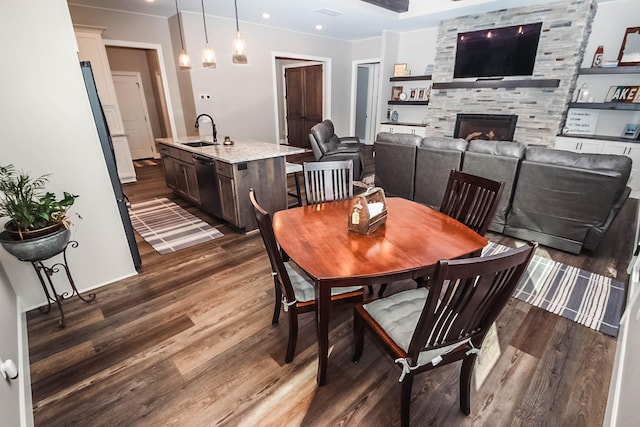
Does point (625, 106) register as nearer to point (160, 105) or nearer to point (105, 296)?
point (105, 296)

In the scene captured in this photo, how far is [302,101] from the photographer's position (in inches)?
309

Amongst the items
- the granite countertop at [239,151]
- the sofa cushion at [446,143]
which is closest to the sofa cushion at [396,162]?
the sofa cushion at [446,143]

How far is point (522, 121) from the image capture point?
5.21m

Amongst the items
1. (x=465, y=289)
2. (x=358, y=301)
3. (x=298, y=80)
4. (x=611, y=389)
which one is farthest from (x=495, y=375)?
(x=298, y=80)

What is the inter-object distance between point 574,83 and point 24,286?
23.9ft

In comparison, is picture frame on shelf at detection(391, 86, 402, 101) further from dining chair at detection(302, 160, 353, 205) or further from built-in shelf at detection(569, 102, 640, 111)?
dining chair at detection(302, 160, 353, 205)

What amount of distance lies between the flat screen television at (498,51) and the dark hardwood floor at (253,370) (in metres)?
4.75

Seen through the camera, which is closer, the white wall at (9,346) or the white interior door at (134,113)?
the white wall at (9,346)

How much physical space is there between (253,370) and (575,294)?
2.44 metres

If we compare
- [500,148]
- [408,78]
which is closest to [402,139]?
[500,148]

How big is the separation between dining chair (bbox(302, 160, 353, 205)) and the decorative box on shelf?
0.64m

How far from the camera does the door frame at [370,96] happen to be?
7.46 meters

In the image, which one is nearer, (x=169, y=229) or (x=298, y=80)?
(x=169, y=229)

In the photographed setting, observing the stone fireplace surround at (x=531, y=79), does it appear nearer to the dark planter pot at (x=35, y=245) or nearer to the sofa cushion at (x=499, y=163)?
the sofa cushion at (x=499, y=163)
